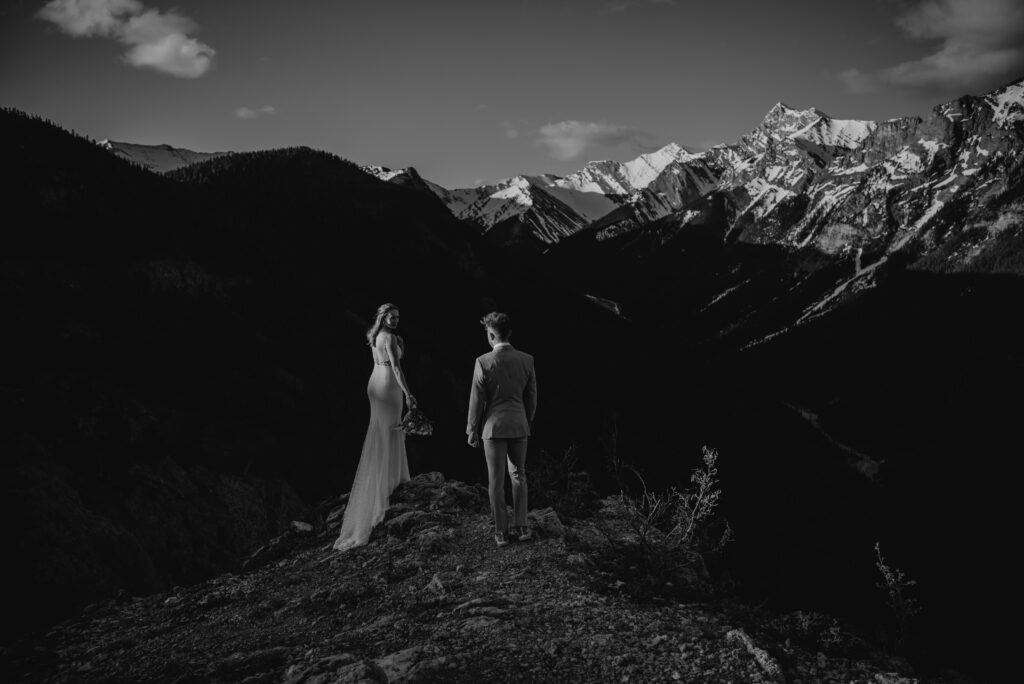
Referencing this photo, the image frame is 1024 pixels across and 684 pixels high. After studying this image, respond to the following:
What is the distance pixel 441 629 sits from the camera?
6.48m

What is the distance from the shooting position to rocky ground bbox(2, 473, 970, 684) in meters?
5.57

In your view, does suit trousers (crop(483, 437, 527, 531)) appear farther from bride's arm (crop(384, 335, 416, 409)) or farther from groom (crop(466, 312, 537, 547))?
bride's arm (crop(384, 335, 416, 409))

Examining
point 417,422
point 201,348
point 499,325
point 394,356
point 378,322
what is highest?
point 201,348

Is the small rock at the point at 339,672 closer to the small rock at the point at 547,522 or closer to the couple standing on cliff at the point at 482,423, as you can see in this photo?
the couple standing on cliff at the point at 482,423

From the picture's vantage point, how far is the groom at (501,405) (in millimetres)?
8562

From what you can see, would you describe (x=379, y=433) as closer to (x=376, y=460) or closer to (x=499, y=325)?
(x=376, y=460)

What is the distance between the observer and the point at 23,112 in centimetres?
10069

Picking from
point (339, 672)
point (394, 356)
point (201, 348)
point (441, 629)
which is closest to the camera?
point (339, 672)

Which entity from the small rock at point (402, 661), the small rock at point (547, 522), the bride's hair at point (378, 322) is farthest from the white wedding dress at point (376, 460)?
the small rock at point (402, 661)

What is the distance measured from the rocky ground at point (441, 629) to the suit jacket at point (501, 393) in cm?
183

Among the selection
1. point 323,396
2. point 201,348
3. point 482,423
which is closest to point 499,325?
point 482,423

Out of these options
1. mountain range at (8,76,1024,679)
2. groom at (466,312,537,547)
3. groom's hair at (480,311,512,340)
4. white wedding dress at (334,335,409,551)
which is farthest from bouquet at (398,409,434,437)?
mountain range at (8,76,1024,679)

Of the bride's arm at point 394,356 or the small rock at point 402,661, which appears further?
the bride's arm at point 394,356

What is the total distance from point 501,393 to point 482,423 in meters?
0.57
